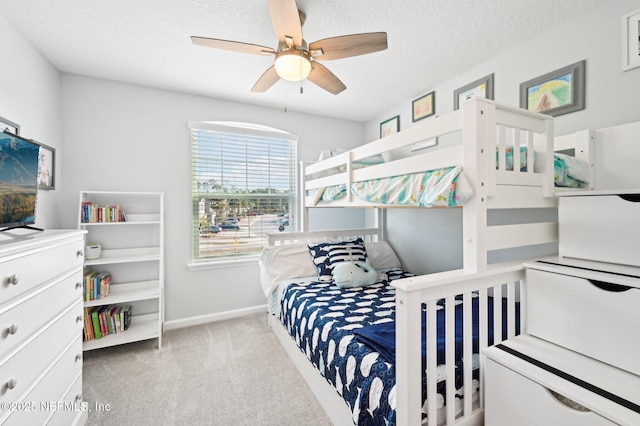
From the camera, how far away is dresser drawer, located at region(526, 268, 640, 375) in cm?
93

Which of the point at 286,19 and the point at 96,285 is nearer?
the point at 286,19

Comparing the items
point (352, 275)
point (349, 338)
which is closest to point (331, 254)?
point (352, 275)

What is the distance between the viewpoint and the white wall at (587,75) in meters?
1.52

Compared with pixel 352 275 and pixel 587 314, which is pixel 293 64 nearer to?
pixel 352 275

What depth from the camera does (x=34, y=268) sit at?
3.58 feet

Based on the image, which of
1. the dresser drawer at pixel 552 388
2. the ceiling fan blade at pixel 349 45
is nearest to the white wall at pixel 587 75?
the dresser drawer at pixel 552 388

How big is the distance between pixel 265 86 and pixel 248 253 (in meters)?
1.86

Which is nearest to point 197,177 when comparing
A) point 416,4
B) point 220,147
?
point 220,147

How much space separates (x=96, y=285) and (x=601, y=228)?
10.9ft

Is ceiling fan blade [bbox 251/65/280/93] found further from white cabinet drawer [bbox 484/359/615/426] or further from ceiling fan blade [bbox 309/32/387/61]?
white cabinet drawer [bbox 484/359/615/426]

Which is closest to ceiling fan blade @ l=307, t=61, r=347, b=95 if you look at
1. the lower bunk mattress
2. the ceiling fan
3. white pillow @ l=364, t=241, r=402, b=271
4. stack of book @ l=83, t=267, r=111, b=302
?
the ceiling fan

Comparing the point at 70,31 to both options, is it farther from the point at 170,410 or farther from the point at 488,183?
the point at 488,183

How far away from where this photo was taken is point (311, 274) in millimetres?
2646

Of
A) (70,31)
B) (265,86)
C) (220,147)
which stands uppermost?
(70,31)
